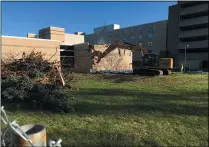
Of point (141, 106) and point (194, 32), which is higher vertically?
point (194, 32)

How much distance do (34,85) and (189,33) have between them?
55.8 meters

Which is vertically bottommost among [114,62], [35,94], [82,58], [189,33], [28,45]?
[35,94]

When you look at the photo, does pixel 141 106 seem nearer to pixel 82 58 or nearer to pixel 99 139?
pixel 99 139

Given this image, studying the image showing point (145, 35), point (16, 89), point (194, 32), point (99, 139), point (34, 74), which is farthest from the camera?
point (145, 35)

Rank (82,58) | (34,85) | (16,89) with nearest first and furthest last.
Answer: (16,89) < (34,85) < (82,58)

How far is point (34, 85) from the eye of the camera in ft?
25.3

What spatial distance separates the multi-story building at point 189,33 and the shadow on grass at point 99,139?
51.5m

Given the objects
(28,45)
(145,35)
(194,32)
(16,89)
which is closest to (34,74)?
(16,89)

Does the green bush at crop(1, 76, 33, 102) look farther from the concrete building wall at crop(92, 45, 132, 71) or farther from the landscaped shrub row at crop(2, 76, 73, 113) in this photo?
the concrete building wall at crop(92, 45, 132, 71)

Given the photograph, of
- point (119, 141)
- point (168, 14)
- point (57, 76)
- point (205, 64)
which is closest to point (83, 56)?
point (57, 76)

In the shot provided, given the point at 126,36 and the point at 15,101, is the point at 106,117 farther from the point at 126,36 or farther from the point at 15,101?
the point at 126,36

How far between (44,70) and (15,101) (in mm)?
2392

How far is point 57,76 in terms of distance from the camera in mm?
9719

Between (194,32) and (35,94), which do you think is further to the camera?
(194,32)
